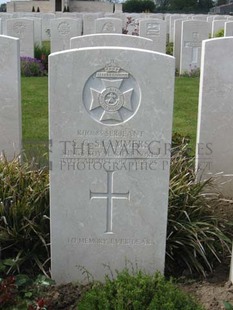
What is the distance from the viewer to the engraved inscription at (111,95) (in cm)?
314

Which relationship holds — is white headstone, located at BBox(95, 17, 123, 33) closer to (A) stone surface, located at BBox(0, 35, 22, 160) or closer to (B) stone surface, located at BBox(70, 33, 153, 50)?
(B) stone surface, located at BBox(70, 33, 153, 50)

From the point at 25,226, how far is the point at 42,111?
530 centimetres

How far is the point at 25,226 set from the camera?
3635 mm

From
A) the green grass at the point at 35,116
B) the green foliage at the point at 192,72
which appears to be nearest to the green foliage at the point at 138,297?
the green grass at the point at 35,116

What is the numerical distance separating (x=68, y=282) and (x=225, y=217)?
1578 millimetres

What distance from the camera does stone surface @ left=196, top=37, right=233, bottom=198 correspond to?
484 centimetres

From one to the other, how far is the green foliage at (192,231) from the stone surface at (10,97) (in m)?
1.53

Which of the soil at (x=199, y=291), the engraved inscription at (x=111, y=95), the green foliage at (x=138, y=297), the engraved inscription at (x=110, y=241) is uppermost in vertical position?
the engraved inscription at (x=111, y=95)

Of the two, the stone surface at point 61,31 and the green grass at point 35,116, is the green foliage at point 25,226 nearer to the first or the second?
the green grass at point 35,116

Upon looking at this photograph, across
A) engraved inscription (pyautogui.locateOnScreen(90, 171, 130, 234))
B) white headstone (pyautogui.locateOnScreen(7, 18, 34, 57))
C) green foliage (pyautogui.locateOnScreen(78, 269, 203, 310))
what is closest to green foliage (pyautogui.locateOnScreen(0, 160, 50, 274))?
engraved inscription (pyautogui.locateOnScreen(90, 171, 130, 234))

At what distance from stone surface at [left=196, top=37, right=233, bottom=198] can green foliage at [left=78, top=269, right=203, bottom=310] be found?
1969 mm

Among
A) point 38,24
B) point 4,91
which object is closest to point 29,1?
point 38,24

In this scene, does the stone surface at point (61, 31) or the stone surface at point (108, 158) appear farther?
the stone surface at point (61, 31)

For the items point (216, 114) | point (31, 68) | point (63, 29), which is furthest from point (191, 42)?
point (216, 114)
